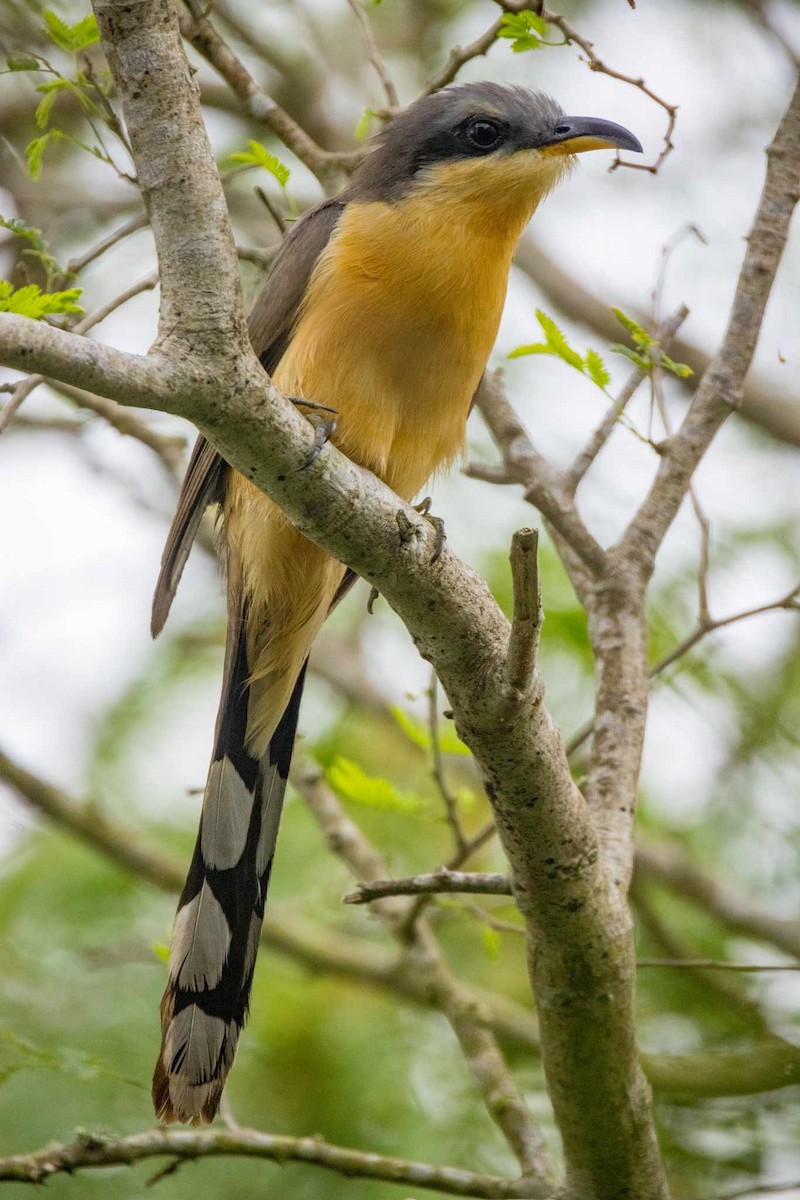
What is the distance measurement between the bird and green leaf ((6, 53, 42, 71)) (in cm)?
103

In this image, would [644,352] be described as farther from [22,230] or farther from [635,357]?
[22,230]

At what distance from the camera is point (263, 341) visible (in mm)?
4188

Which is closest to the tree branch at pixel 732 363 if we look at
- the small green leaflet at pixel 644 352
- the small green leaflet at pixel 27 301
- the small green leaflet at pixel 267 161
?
the small green leaflet at pixel 644 352

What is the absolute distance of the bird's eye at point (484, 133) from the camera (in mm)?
4340

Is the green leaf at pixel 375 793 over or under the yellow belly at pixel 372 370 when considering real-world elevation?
under

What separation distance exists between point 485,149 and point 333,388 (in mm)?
1112

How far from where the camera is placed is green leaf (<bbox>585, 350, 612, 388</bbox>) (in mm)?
3396

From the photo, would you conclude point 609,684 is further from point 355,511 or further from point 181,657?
point 181,657

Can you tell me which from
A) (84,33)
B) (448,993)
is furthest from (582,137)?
(448,993)

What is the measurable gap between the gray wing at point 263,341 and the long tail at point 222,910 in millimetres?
394

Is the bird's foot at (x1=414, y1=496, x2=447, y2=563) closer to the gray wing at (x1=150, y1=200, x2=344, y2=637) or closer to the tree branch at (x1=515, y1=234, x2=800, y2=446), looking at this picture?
the gray wing at (x1=150, y1=200, x2=344, y2=637)

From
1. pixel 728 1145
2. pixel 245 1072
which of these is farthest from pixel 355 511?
pixel 245 1072

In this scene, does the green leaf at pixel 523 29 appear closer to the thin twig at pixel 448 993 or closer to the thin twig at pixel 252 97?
the thin twig at pixel 252 97

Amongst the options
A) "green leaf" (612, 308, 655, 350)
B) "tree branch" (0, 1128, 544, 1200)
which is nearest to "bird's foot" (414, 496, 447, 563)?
"green leaf" (612, 308, 655, 350)
